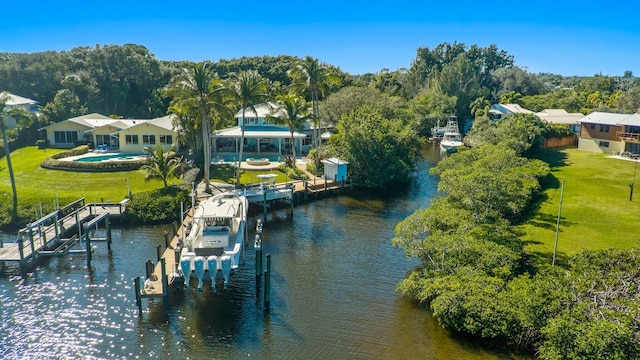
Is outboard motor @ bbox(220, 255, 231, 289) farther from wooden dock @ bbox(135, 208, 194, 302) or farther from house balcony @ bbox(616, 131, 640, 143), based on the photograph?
house balcony @ bbox(616, 131, 640, 143)

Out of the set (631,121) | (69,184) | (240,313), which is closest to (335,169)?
(69,184)

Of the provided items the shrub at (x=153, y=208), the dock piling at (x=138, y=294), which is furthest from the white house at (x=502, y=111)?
the dock piling at (x=138, y=294)

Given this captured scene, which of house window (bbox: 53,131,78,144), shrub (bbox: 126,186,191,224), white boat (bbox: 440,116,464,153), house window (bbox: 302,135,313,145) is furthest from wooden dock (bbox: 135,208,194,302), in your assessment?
white boat (bbox: 440,116,464,153)

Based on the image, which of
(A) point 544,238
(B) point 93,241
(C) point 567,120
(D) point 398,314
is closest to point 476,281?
(D) point 398,314

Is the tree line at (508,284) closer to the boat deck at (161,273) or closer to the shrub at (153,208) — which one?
the boat deck at (161,273)

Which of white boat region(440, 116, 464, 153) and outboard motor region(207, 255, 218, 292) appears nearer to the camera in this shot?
outboard motor region(207, 255, 218, 292)

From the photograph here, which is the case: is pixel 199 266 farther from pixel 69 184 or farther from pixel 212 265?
pixel 69 184
